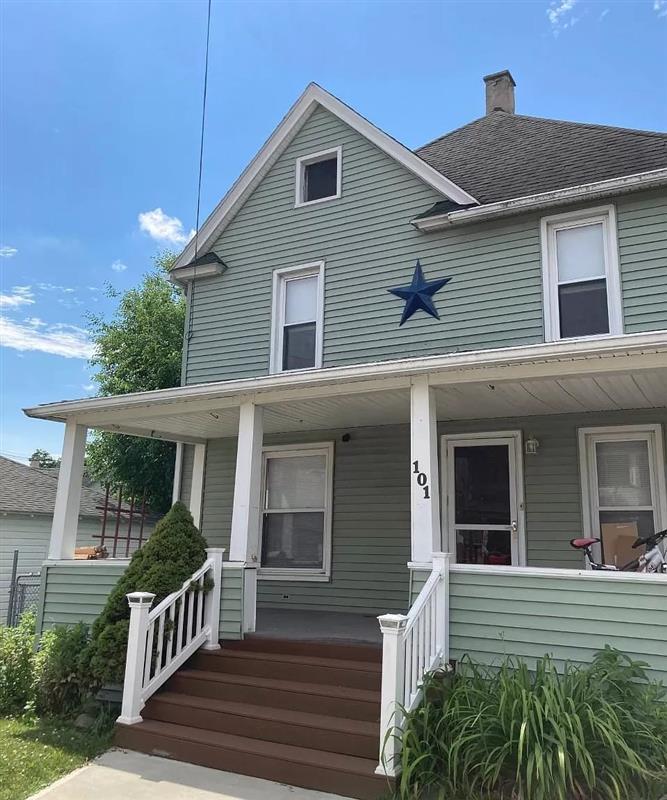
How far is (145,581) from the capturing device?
19.7ft

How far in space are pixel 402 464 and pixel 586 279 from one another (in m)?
3.02

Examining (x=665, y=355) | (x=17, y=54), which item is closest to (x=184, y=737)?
(x=665, y=355)

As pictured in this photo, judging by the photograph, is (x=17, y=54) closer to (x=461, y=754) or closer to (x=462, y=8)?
(x=462, y=8)

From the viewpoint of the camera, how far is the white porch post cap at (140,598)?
5555 mm

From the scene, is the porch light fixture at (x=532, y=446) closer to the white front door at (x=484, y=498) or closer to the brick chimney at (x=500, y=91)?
the white front door at (x=484, y=498)

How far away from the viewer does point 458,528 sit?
7.54 m

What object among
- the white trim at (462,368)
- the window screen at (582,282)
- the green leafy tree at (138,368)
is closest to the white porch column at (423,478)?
the white trim at (462,368)

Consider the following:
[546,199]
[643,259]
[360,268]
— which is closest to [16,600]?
[360,268]

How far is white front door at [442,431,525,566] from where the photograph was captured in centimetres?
723

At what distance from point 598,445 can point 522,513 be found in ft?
3.60

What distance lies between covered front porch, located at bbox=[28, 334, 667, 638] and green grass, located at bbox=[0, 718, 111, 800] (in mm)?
1531

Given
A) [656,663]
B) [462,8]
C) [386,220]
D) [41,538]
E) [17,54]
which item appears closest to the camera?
[656,663]

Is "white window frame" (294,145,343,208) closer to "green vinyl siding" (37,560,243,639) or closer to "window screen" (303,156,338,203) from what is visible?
"window screen" (303,156,338,203)

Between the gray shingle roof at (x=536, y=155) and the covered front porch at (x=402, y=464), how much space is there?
2.95 m
